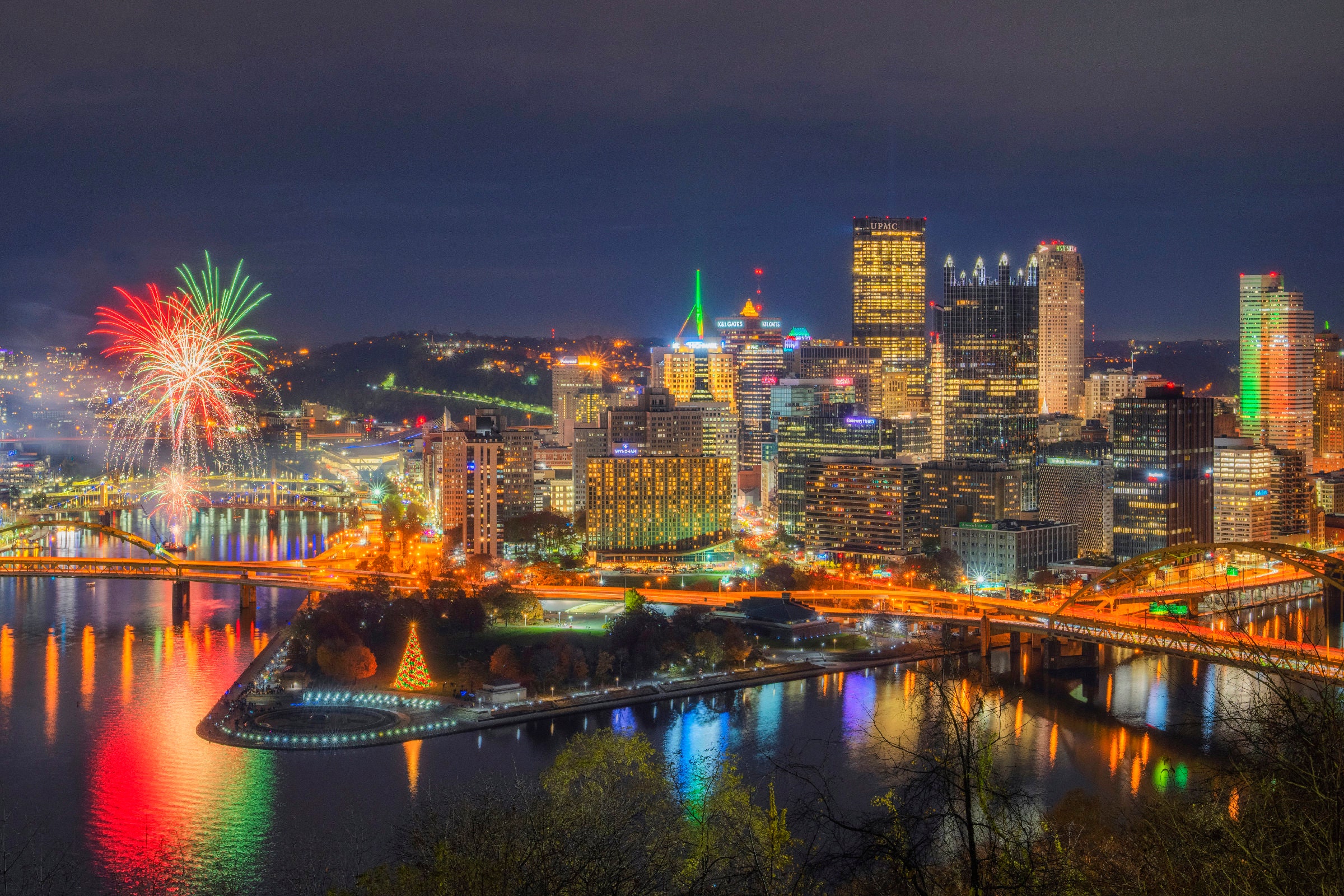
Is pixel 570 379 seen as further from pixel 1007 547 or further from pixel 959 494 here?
pixel 1007 547

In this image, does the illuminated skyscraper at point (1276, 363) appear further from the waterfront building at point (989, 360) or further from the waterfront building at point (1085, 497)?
the waterfront building at point (1085, 497)

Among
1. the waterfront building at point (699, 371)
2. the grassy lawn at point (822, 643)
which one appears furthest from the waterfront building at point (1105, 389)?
the grassy lawn at point (822, 643)

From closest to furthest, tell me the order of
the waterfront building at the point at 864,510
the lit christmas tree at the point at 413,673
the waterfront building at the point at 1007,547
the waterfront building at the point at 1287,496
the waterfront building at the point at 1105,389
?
the lit christmas tree at the point at 413,673, the waterfront building at the point at 1007,547, the waterfront building at the point at 864,510, the waterfront building at the point at 1287,496, the waterfront building at the point at 1105,389

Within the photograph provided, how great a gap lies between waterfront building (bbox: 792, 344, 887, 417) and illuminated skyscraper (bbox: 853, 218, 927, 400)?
1.30 feet

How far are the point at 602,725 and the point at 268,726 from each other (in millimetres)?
3956

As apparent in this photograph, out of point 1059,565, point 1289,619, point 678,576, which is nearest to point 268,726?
point 678,576

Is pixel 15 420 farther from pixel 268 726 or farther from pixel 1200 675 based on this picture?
pixel 1200 675

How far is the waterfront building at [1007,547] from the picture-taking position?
32.0 m

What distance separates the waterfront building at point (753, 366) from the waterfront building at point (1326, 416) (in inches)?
773

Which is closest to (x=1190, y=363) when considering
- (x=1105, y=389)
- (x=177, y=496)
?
(x=1105, y=389)

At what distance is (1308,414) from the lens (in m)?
49.8

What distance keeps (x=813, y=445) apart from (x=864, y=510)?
4.34 metres

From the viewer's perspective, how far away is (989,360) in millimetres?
46469

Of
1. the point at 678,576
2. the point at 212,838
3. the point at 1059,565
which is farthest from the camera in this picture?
the point at 1059,565
